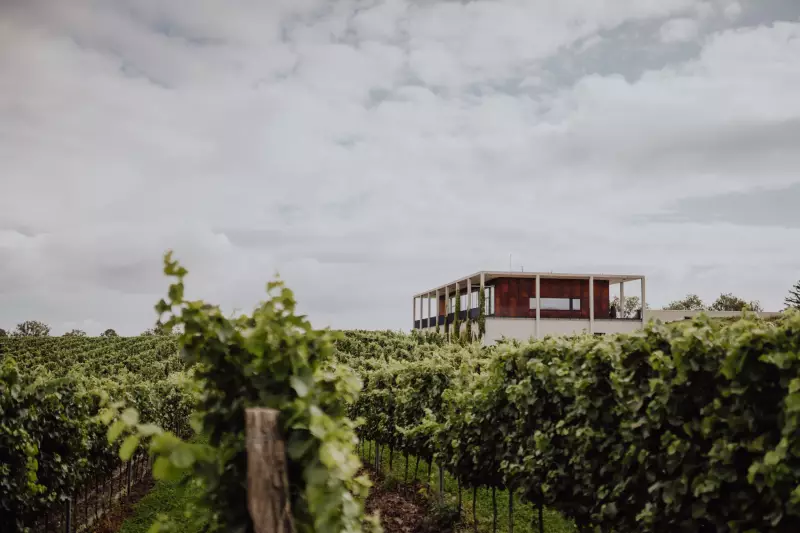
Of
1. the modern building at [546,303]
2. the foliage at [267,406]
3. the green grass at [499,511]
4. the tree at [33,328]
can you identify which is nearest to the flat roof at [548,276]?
the modern building at [546,303]

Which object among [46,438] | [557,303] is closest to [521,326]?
[557,303]

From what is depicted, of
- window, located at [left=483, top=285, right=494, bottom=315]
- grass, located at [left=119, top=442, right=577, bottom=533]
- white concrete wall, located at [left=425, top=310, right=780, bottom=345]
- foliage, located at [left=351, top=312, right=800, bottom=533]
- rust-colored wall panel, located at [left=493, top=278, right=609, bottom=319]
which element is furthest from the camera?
window, located at [left=483, top=285, right=494, bottom=315]

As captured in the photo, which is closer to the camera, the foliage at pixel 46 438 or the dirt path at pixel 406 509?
the foliage at pixel 46 438

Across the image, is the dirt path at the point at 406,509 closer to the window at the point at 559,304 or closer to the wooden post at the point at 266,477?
the wooden post at the point at 266,477

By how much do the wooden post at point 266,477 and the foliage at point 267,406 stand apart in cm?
11

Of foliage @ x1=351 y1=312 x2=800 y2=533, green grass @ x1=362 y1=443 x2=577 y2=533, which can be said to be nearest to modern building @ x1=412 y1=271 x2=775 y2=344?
green grass @ x1=362 y1=443 x2=577 y2=533

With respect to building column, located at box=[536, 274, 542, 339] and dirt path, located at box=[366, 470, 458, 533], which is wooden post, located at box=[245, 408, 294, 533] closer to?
dirt path, located at box=[366, 470, 458, 533]

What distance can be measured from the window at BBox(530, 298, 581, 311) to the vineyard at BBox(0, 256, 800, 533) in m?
41.8

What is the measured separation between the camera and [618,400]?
6.62 meters

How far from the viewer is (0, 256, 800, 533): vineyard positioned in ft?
11.2

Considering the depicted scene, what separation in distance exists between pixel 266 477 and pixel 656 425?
13.2ft

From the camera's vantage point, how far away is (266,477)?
3.06 meters

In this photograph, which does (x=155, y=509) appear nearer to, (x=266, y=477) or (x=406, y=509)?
(x=406, y=509)

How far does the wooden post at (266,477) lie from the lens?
10.0 feet
